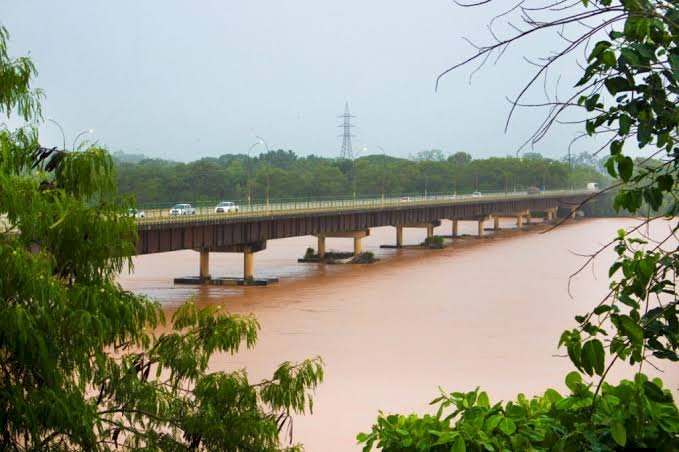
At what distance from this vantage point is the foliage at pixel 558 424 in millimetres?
4305

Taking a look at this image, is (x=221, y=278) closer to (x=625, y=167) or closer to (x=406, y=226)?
(x=406, y=226)

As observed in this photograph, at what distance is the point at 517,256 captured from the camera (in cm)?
7244

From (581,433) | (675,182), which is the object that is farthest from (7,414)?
(675,182)

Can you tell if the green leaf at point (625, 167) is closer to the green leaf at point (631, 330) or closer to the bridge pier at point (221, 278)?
the green leaf at point (631, 330)

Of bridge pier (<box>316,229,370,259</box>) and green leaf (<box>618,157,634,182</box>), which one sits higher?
green leaf (<box>618,157,634,182</box>)

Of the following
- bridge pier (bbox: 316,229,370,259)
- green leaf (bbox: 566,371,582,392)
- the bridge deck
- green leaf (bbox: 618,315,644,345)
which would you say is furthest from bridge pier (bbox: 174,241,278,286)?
green leaf (bbox: 618,315,644,345)

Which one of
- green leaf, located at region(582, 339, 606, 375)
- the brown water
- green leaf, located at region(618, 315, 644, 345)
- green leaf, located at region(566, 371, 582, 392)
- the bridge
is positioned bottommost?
the brown water

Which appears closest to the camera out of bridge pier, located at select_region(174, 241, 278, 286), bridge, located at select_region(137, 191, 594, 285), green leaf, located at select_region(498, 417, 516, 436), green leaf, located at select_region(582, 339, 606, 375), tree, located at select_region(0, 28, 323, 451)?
green leaf, located at select_region(582, 339, 606, 375)

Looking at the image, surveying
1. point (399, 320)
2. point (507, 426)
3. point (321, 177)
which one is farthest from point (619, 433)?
point (321, 177)

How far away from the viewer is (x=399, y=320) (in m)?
38.7

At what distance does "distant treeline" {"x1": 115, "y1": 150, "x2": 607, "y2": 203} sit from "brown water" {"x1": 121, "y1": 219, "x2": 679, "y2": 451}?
409 inches

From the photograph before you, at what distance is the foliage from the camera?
14.1 feet

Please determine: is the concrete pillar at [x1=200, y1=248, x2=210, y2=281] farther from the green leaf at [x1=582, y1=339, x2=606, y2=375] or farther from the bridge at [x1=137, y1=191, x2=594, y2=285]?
the green leaf at [x1=582, y1=339, x2=606, y2=375]

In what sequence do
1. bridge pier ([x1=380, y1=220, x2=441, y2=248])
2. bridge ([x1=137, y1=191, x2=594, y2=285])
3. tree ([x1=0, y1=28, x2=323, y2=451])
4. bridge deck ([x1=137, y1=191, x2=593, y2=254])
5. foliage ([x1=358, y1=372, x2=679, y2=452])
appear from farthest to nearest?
1. bridge pier ([x1=380, y1=220, x2=441, y2=248])
2. bridge ([x1=137, y1=191, x2=594, y2=285])
3. bridge deck ([x1=137, y1=191, x2=593, y2=254])
4. tree ([x1=0, y1=28, x2=323, y2=451])
5. foliage ([x1=358, y1=372, x2=679, y2=452])
